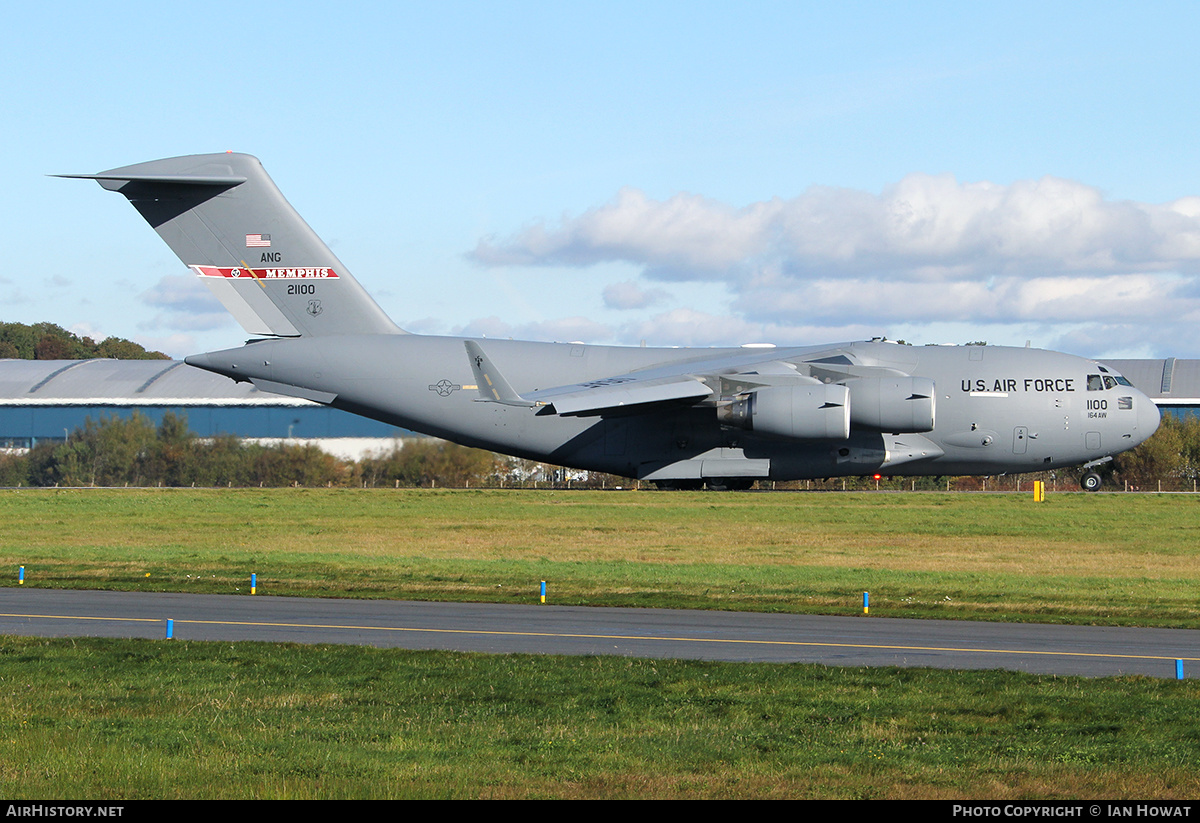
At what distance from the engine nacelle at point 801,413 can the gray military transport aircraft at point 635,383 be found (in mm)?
44

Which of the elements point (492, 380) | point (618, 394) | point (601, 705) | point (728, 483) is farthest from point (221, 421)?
point (601, 705)

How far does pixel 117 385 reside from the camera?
72.8m

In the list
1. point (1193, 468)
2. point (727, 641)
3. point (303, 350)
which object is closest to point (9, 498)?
point (303, 350)

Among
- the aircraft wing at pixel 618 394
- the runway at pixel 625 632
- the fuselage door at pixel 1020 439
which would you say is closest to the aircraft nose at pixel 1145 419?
the fuselage door at pixel 1020 439

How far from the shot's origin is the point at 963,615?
18203mm

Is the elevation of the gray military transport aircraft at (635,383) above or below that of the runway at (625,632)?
above

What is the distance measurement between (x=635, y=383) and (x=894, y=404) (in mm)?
6206

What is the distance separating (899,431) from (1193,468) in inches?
1128

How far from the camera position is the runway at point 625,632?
47.1ft

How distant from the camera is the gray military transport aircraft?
30.4 m

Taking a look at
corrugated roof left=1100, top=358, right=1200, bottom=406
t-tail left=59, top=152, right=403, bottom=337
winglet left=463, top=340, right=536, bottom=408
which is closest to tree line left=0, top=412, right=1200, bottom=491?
corrugated roof left=1100, top=358, right=1200, bottom=406

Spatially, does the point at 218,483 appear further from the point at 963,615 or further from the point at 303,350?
the point at 963,615

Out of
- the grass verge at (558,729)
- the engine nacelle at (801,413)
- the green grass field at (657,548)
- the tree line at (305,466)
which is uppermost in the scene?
the engine nacelle at (801,413)

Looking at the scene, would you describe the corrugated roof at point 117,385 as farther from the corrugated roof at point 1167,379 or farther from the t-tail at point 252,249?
the corrugated roof at point 1167,379
